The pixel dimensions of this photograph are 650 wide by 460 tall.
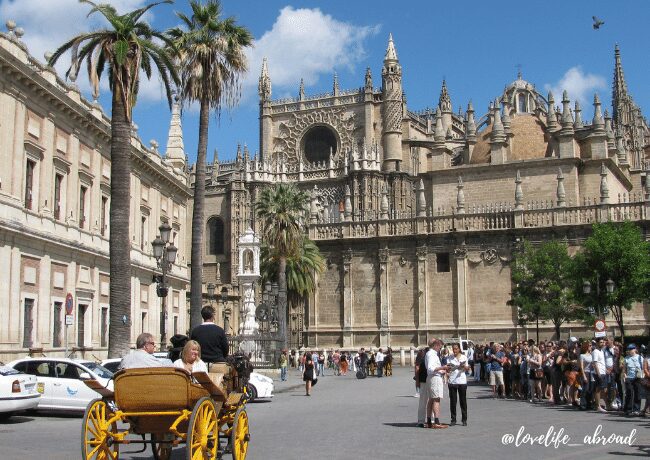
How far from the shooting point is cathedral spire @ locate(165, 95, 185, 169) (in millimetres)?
47250

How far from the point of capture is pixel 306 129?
72.2m

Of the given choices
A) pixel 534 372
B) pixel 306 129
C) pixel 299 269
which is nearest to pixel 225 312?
pixel 299 269

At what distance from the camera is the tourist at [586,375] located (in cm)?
1773

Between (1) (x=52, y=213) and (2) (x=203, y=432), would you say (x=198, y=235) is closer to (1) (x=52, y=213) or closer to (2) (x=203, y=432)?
(1) (x=52, y=213)

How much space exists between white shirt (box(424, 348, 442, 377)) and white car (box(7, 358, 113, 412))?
643cm

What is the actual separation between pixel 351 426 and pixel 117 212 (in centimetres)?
873

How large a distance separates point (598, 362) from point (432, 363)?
5124 millimetres

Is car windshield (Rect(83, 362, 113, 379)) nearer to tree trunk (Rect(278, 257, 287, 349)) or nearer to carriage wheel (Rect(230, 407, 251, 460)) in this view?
carriage wheel (Rect(230, 407, 251, 460))

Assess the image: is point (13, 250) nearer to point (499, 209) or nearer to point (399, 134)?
point (499, 209)

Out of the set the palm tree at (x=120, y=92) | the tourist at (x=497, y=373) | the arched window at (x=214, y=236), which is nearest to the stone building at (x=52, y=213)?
the palm tree at (x=120, y=92)

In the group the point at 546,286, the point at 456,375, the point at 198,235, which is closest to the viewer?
the point at 456,375

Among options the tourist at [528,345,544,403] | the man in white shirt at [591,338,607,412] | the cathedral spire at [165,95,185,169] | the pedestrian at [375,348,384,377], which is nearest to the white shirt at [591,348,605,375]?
the man in white shirt at [591,338,607,412]

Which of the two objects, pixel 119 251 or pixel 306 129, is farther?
pixel 306 129

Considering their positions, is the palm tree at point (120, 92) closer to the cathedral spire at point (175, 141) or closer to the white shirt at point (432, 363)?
the white shirt at point (432, 363)
